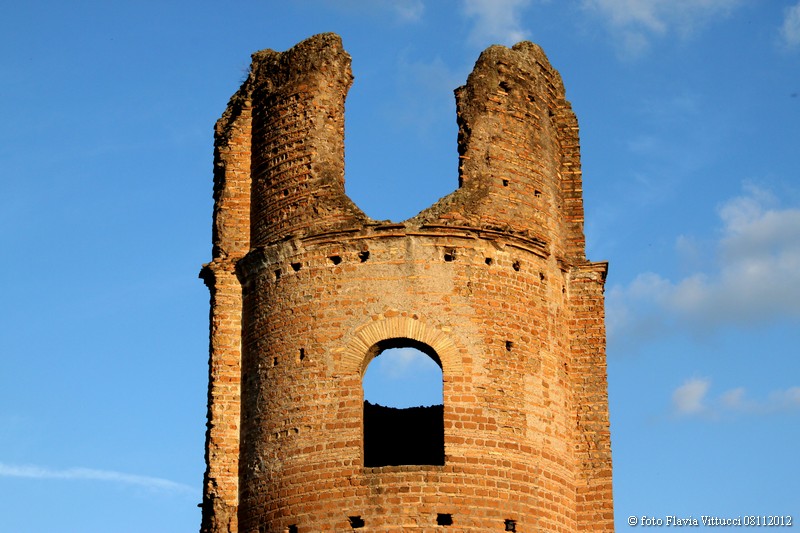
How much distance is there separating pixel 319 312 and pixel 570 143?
172 inches

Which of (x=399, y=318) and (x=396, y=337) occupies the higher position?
(x=399, y=318)

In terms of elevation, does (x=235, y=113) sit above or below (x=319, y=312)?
above

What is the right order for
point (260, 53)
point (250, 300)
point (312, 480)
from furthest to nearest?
point (260, 53)
point (250, 300)
point (312, 480)

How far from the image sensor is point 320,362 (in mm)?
19219

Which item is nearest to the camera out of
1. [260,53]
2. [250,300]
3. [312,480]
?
[312,480]

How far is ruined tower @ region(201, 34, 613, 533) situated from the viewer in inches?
739

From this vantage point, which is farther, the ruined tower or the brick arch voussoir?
the brick arch voussoir

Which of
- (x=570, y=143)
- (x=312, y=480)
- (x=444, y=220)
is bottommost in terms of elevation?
(x=312, y=480)

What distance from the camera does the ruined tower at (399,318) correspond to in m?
18.8

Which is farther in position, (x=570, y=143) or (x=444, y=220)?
(x=570, y=143)

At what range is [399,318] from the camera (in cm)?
1920

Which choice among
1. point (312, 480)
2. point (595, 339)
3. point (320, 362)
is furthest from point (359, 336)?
point (595, 339)

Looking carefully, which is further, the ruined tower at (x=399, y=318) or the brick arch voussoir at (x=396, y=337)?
the brick arch voussoir at (x=396, y=337)

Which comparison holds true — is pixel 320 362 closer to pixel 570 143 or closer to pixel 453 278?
pixel 453 278
